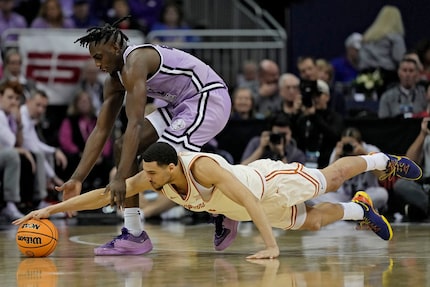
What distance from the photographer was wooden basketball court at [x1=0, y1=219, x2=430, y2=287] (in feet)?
17.9

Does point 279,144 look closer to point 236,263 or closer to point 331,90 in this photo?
point 331,90

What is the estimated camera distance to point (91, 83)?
45.1 ft

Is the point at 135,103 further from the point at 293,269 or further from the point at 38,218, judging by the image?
the point at 293,269

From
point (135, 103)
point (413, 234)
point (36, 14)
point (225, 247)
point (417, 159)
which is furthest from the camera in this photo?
point (36, 14)

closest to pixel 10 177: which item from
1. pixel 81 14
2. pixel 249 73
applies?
pixel 81 14

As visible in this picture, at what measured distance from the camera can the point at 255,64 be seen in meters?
14.7

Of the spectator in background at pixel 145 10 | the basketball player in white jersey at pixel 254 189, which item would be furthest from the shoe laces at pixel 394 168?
the spectator in background at pixel 145 10

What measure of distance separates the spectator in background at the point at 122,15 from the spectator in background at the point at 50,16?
851mm

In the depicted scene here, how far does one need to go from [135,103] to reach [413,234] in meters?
3.41

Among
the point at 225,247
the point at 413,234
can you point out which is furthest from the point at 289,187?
the point at 413,234

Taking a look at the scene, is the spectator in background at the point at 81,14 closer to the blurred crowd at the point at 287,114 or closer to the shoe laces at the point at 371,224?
the blurred crowd at the point at 287,114

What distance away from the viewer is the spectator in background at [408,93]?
38.7ft

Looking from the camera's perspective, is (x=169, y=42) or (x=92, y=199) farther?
(x=169, y=42)

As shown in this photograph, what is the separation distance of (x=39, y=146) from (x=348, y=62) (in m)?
4.56
